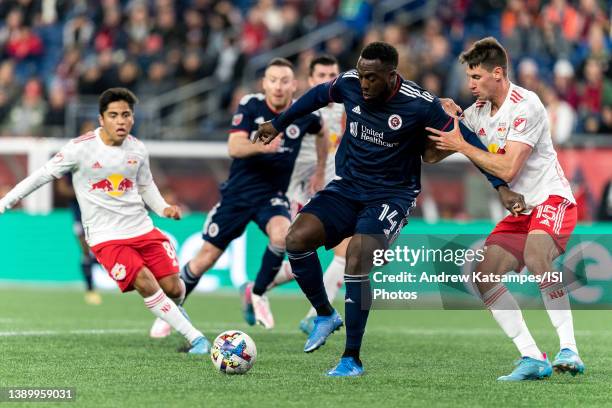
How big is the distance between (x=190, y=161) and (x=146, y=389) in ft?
39.9

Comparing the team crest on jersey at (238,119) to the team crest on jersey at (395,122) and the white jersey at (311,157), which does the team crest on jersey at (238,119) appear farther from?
the team crest on jersey at (395,122)

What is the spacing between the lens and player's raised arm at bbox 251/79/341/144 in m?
8.73

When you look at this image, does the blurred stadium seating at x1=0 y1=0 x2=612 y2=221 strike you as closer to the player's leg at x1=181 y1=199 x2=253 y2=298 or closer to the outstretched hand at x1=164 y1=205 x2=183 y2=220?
the player's leg at x1=181 y1=199 x2=253 y2=298

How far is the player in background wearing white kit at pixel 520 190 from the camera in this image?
8.23 meters

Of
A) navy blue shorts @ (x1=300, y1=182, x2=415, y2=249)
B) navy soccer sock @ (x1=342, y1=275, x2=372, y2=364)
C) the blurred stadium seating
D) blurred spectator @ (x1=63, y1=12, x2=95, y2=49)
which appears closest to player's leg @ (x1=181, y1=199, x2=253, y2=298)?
navy blue shorts @ (x1=300, y1=182, x2=415, y2=249)

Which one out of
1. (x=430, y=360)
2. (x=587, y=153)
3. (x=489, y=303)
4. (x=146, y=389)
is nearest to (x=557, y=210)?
(x=489, y=303)

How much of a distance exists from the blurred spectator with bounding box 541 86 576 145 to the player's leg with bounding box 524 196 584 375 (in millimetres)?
9924

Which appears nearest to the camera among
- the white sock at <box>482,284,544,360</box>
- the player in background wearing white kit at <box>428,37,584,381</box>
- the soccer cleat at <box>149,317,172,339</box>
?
the player in background wearing white kit at <box>428,37,584,381</box>

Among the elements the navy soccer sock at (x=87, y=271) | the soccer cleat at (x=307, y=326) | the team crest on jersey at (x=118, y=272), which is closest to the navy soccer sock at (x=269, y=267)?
the soccer cleat at (x=307, y=326)

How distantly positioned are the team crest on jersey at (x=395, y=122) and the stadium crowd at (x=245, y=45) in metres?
10.4

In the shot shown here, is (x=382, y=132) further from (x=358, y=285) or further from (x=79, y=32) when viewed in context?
(x=79, y=32)

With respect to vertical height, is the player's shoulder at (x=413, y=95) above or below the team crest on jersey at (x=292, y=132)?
above

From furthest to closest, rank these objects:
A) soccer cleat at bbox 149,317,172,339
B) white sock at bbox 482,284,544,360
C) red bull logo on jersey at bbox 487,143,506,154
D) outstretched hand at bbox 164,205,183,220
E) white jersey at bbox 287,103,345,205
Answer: white jersey at bbox 287,103,345,205 → soccer cleat at bbox 149,317,172,339 → outstretched hand at bbox 164,205,183,220 → red bull logo on jersey at bbox 487,143,506,154 → white sock at bbox 482,284,544,360

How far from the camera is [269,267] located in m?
11.2
